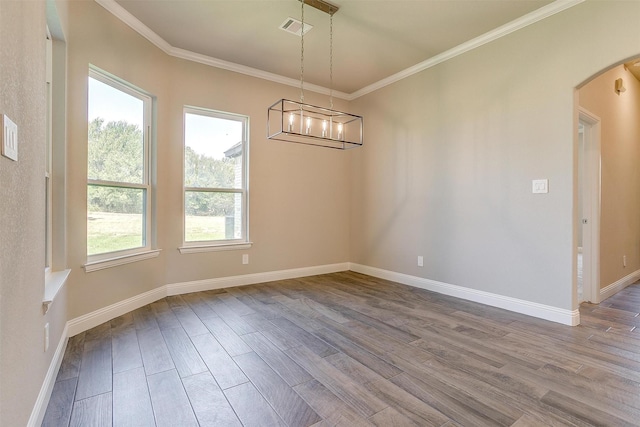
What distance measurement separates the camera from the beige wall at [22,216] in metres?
1.07

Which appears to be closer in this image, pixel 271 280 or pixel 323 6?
pixel 323 6

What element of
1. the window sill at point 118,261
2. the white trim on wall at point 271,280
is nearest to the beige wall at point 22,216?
the white trim on wall at point 271,280

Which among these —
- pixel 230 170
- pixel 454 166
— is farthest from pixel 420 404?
pixel 230 170

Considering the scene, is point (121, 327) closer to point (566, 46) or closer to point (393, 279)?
point (393, 279)

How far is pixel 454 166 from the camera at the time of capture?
3.74m

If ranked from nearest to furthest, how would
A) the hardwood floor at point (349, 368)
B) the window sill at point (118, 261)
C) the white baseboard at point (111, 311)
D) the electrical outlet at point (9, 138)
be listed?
the electrical outlet at point (9, 138)
the hardwood floor at point (349, 368)
the white baseboard at point (111, 311)
the window sill at point (118, 261)

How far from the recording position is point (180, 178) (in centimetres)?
374

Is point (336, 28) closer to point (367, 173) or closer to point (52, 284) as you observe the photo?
point (367, 173)

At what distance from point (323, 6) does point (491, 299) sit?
3332mm

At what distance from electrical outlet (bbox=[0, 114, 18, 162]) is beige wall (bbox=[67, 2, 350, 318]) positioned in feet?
5.41

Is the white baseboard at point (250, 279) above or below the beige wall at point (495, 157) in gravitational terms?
below

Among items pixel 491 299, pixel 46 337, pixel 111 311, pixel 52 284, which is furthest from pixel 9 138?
pixel 491 299

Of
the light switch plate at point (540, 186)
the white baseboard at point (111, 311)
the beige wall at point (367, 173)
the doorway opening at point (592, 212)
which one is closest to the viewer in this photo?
the beige wall at point (367, 173)

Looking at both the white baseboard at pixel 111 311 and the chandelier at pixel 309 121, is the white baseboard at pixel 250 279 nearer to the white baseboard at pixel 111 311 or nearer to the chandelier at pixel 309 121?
the white baseboard at pixel 111 311
